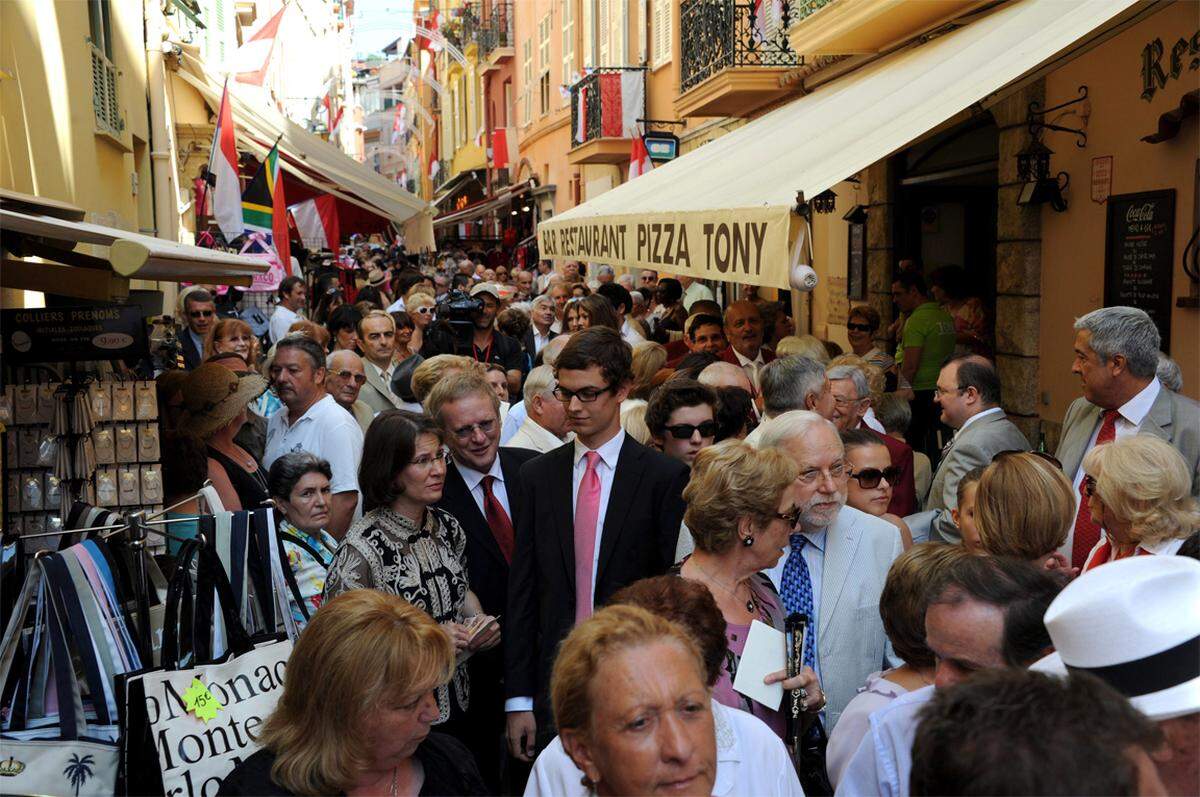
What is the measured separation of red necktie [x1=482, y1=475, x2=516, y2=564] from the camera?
15.9ft

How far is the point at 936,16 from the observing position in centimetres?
966

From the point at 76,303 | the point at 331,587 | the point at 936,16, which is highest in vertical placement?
the point at 936,16

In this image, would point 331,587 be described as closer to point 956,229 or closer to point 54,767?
point 54,767

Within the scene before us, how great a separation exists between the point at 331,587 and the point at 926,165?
383 inches

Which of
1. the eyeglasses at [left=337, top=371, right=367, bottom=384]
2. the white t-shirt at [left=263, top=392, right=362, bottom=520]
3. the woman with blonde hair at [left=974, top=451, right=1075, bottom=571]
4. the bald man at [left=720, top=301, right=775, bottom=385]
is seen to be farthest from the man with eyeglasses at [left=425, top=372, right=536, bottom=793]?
the bald man at [left=720, top=301, right=775, bottom=385]

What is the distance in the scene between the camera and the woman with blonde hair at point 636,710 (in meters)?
2.30

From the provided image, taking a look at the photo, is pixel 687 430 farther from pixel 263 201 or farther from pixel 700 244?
pixel 263 201

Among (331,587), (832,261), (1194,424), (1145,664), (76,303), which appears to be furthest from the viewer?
(832,261)

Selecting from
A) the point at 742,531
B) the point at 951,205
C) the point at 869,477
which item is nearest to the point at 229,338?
the point at 869,477

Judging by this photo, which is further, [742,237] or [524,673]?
[742,237]

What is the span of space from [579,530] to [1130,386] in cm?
255

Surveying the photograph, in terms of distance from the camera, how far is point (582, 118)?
25.0m

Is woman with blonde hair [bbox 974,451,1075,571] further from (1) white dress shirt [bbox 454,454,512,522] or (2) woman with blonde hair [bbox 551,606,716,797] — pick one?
(1) white dress shirt [bbox 454,454,512,522]

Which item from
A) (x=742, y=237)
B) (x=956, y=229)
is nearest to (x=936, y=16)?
(x=956, y=229)
